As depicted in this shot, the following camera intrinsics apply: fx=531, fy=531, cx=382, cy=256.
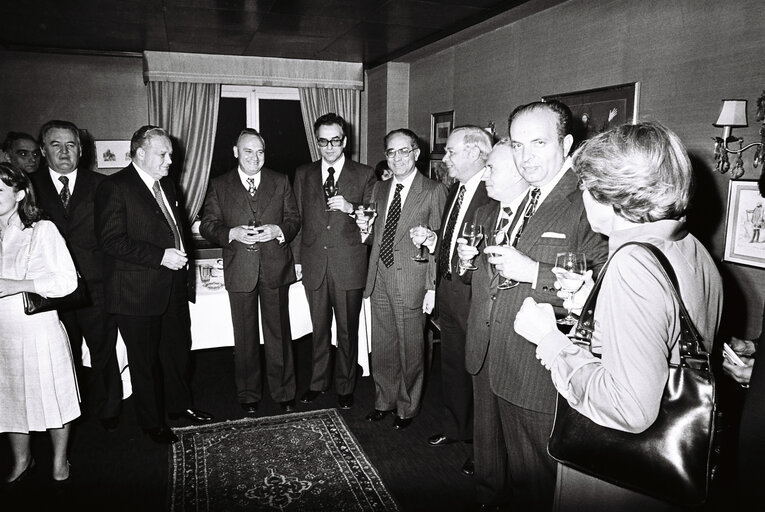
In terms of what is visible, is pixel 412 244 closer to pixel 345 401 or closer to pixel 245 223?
pixel 245 223

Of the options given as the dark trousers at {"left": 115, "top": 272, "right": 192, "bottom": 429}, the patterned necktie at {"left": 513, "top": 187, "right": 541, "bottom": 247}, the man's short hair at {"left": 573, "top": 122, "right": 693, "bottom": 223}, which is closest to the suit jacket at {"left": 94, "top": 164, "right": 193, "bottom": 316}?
the dark trousers at {"left": 115, "top": 272, "right": 192, "bottom": 429}

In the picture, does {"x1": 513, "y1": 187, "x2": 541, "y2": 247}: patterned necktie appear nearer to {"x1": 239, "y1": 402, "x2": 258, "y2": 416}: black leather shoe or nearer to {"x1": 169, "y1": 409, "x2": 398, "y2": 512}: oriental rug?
{"x1": 169, "y1": 409, "x2": 398, "y2": 512}: oriental rug

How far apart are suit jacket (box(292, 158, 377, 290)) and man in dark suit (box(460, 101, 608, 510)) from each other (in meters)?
1.58

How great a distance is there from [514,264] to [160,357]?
259 cm

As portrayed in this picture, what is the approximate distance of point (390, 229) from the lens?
3504 mm

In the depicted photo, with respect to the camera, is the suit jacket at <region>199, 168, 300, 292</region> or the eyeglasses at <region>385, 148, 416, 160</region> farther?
the suit jacket at <region>199, 168, 300, 292</region>

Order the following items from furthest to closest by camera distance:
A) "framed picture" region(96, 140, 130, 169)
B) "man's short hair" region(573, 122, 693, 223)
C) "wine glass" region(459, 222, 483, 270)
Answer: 1. "framed picture" region(96, 140, 130, 169)
2. "wine glass" region(459, 222, 483, 270)
3. "man's short hair" region(573, 122, 693, 223)

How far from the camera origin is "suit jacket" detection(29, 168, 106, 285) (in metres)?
3.48

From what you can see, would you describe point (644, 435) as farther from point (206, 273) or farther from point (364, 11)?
point (364, 11)

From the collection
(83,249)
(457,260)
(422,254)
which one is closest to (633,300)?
(457,260)

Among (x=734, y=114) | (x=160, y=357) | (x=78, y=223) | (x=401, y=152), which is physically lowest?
(x=160, y=357)

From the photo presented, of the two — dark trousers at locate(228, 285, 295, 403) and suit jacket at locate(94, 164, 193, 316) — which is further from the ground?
suit jacket at locate(94, 164, 193, 316)

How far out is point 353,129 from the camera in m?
8.04

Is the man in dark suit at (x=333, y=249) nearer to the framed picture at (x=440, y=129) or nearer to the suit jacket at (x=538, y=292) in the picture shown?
the suit jacket at (x=538, y=292)
